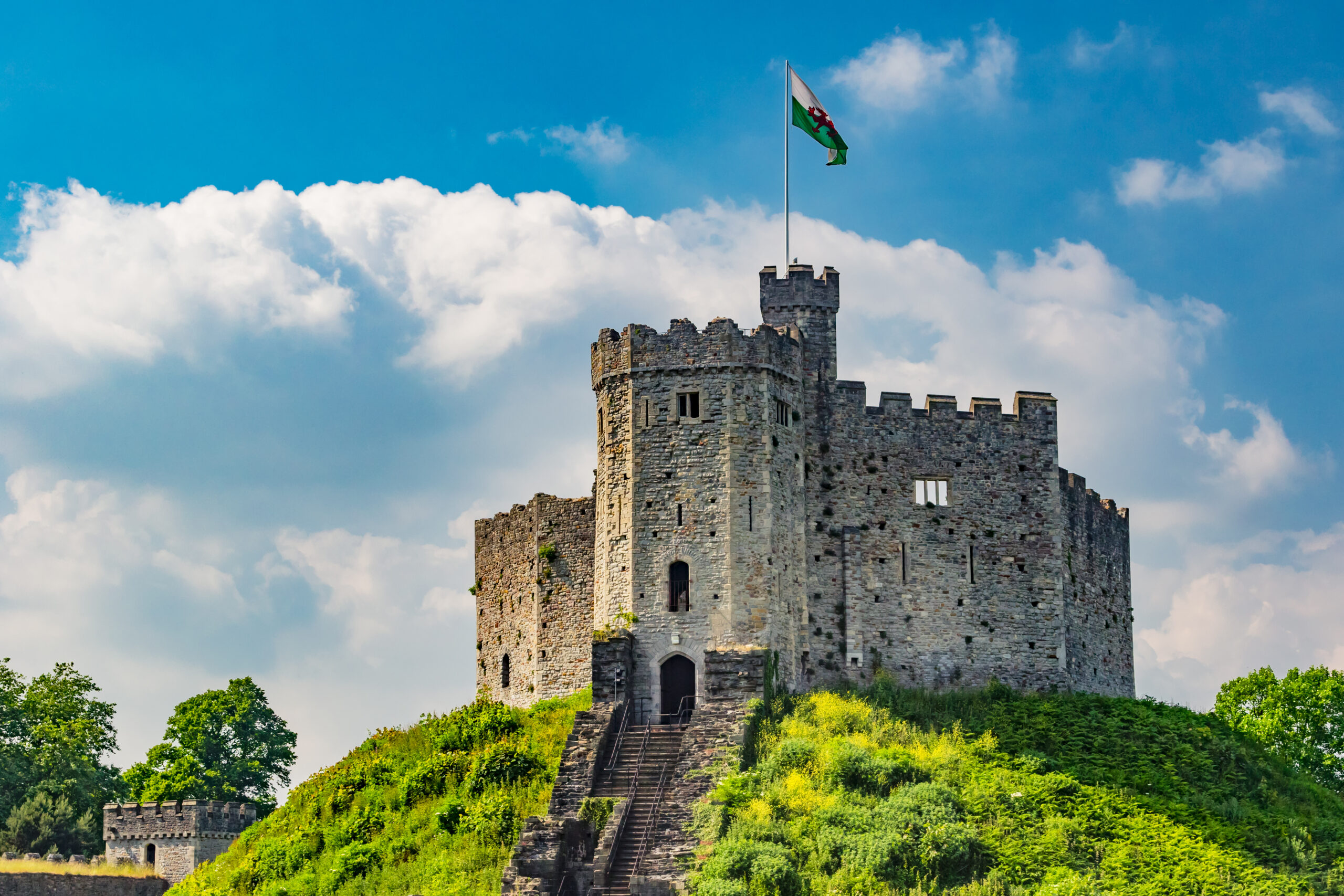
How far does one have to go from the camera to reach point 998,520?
53.3 metres

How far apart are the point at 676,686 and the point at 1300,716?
88.0 feet

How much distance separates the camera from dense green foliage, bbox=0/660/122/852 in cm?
6981

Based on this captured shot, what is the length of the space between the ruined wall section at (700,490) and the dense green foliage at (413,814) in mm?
4454

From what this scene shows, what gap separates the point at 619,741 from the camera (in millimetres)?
45906

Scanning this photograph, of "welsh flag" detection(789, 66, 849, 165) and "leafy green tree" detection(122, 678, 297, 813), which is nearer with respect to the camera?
"welsh flag" detection(789, 66, 849, 165)

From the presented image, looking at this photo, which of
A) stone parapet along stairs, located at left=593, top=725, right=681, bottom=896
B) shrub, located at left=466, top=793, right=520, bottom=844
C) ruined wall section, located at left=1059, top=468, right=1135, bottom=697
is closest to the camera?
stone parapet along stairs, located at left=593, top=725, right=681, bottom=896

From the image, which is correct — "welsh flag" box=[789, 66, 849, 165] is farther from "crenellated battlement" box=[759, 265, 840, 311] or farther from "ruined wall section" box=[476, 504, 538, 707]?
"ruined wall section" box=[476, 504, 538, 707]

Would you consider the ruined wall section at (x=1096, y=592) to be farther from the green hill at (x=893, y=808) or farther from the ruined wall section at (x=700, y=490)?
the ruined wall section at (x=700, y=490)

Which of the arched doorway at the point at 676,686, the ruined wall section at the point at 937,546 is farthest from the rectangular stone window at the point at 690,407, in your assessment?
the arched doorway at the point at 676,686

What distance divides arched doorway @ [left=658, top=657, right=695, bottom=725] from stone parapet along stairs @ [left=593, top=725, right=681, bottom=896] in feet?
3.03

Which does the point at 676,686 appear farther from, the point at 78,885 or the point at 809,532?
the point at 78,885

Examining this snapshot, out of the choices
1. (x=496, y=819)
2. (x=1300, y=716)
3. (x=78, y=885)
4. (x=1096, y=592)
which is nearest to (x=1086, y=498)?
(x=1096, y=592)

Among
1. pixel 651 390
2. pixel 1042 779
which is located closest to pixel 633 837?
pixel 1042 779

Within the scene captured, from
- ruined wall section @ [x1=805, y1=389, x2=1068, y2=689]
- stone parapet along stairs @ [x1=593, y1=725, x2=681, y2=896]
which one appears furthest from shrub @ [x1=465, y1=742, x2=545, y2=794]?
ruined wall section @ [x1=805, y1=389, x2=1068, y2=689]
